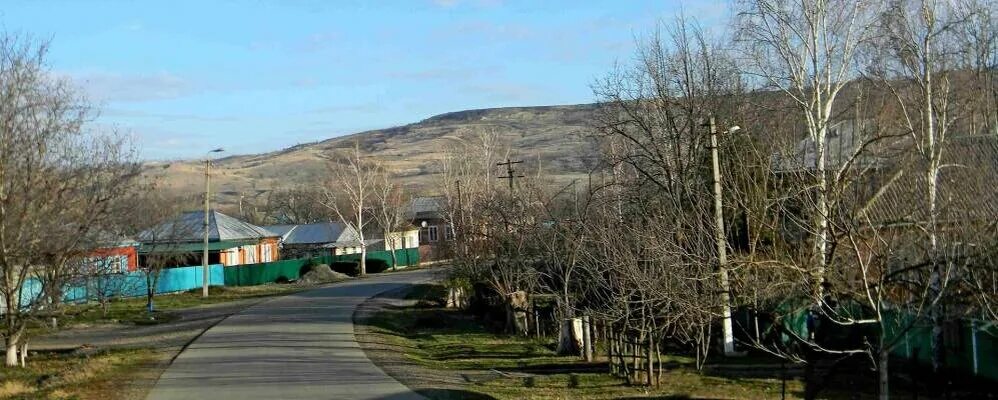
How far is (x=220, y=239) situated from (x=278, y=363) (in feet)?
134

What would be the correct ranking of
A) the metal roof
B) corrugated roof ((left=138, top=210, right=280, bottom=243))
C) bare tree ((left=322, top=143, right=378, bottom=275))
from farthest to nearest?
the metal roof, bare tree ((left=322, top=143, right=378, bottom=275)), corrugated roof ((left=138, top=210, right=280, bottom=243))

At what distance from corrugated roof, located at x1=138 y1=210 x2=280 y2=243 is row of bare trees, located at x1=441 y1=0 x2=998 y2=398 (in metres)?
13.4

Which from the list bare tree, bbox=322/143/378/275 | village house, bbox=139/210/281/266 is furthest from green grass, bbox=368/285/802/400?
bare tree, bbox=322/143/378/275

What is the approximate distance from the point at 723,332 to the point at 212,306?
82.4 ft

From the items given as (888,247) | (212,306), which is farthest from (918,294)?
(212,306)


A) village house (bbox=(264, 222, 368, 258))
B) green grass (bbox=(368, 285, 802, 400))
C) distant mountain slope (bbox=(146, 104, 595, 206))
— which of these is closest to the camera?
green grass (bbox=(368, 285, 802, 400))

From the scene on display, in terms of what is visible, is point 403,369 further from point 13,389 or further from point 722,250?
point 722,250

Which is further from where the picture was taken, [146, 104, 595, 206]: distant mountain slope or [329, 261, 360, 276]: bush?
[146, 104, 595, 206]: distant mountain slope

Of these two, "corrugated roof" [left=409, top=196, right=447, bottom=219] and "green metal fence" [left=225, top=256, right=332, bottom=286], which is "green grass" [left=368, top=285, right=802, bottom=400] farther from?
"corrugated roof" [left=409, top=196, right=447, bottom=219]

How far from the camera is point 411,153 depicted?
177m

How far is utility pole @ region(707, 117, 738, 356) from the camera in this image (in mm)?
14258

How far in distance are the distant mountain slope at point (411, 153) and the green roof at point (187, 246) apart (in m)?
67.8

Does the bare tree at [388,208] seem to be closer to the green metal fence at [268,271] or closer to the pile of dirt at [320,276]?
the green metal fence at [268,271]

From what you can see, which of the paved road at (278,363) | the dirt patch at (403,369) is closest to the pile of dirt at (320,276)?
the paved road at (278,363)
